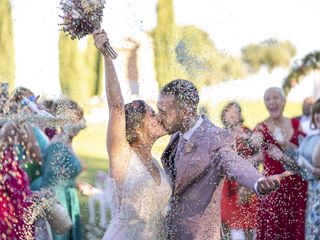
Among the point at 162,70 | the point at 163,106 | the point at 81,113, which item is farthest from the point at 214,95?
the point at 163,106

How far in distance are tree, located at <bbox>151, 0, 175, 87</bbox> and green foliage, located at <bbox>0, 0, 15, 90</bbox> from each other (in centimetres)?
143

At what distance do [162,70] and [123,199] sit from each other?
224 centimetres

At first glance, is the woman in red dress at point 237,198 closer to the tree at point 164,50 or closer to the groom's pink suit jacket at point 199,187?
the tree at point 164,50

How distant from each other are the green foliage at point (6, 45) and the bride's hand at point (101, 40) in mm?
3464

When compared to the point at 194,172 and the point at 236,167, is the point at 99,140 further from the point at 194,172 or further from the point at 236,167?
the point at 236,167

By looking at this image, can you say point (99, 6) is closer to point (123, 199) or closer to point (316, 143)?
point (123, 199)

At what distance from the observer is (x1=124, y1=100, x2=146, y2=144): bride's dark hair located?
188 inches

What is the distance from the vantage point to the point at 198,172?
4.85 metres

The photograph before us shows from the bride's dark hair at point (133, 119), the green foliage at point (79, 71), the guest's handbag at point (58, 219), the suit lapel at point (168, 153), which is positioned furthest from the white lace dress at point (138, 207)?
the guest's handbag at point (58, 219)

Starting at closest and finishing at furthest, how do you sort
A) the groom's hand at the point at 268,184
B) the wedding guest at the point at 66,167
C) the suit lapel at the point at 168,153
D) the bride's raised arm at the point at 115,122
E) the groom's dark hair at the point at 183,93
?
the groom's hand at the point at 268,184 < the bride's raised arm at the point at 115,122 < the groom's dark hair at the point at 183,93 < the suit lapel at the point at 168,153 < the wedding guest at the point at 66,167

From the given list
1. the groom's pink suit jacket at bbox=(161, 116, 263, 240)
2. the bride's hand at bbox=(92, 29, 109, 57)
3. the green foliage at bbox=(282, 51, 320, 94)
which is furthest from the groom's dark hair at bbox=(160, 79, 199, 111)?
the green foliage at bbox=(282, 51, 320, 94)

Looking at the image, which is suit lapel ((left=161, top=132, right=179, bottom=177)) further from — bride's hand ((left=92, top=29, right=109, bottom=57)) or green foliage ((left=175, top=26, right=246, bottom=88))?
green foliage ((left=175, top=26, right=246, bottom=88))

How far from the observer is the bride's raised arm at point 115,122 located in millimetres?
4602

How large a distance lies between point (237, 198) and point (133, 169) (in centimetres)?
321
